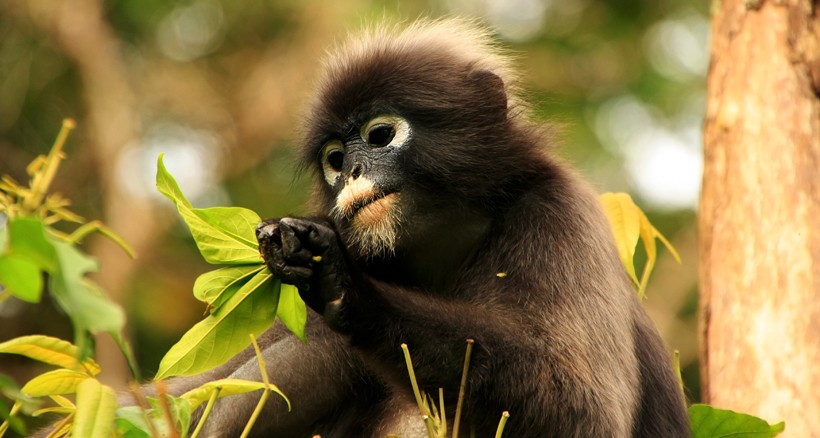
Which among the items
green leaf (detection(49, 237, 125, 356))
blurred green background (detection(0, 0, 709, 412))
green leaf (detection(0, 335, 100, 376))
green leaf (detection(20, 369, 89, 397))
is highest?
green leaf (detection(49, 237, 125, 356))

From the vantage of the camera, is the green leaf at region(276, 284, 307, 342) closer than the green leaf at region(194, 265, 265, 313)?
No

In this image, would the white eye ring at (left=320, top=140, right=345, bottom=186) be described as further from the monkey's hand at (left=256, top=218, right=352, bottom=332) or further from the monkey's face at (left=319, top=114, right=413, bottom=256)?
the monkey's hand at (left=256, top=218, right=352, bottom=332)

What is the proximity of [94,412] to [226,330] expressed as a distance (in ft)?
3.10

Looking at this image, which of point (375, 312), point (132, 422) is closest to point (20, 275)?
point (132, 422)

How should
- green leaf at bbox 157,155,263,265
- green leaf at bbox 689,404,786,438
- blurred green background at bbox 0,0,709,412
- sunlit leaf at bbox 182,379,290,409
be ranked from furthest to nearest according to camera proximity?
blurred green background at bbox 0,0,709,412 < green leaf at bbox 689,404,786,438 < green leaf at bbox 157,155,263,265 < sunlit leaf at bbox 182,379,290,409

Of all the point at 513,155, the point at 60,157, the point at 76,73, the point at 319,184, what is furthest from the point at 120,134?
the point at 60,157

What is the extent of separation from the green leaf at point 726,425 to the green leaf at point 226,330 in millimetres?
1755

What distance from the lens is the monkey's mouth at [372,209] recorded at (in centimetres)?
382

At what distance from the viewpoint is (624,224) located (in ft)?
14.0

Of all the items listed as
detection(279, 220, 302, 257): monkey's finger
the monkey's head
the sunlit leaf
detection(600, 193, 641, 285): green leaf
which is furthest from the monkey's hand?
detection(600, 193, 641, 285): green leaf

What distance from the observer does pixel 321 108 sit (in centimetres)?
433

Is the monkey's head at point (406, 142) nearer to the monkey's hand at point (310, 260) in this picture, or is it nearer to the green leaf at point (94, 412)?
the monkey's hand at point (310, 260)

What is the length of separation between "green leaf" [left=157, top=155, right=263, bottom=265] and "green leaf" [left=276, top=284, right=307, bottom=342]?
0.14 meters

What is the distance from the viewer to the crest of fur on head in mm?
4438
